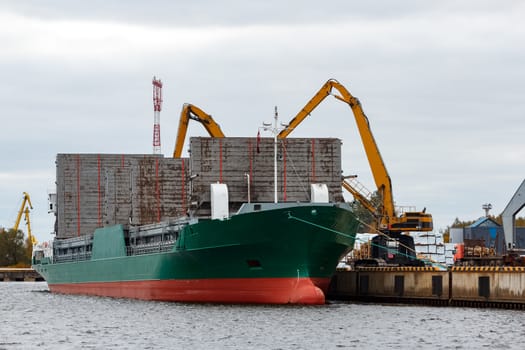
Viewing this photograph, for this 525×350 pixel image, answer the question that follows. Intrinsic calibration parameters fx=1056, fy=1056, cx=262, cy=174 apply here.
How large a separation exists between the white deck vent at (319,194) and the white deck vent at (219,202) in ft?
16.0

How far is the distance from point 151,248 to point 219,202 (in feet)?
29.4

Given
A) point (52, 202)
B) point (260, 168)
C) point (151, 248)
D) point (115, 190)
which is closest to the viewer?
point (260, 168)

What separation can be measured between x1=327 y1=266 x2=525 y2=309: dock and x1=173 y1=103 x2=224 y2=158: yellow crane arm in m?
14.6

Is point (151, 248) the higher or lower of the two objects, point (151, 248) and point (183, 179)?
the lower

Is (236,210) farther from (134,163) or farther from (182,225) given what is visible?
(134,163)

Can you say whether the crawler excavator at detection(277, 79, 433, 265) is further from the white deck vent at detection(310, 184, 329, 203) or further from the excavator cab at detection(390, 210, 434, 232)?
the white deck vent at detection(310, 184, 329, 203)

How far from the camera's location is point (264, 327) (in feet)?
136

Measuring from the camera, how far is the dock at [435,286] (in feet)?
157

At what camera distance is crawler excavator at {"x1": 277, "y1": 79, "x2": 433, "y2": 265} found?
2704 inches

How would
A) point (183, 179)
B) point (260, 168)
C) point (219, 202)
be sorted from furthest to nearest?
1. point (183, 179)
2. point (260, 168)
3. point (219, 202)

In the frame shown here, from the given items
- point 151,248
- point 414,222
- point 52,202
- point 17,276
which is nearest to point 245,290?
point 151,248

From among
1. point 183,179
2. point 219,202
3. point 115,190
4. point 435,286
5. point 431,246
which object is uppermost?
point 183,179

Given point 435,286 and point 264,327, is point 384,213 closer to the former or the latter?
point 435,286

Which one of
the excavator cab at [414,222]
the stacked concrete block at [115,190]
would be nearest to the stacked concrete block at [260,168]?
the stacked concrete block at [115,190]
